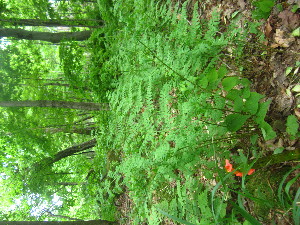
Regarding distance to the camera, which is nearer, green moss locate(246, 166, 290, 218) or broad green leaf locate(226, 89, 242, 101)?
broad green leaf locate(226, 89, 242, 101)

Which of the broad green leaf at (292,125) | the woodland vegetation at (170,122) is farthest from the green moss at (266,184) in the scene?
the broad green leaf at (292,125)

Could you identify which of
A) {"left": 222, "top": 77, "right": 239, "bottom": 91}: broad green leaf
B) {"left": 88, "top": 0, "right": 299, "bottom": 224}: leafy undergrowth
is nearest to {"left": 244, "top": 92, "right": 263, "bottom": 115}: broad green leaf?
{"left": 88, "top": 0, "right": 299, "bottom": 224}: leafy undergrowth

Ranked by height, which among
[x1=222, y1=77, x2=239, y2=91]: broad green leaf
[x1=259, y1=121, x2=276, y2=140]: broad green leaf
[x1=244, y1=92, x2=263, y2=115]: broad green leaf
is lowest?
[x1=259, y1=121, x2=276, y2=140]: broad green leaf

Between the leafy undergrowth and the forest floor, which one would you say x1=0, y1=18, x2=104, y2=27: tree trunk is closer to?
the leafy undergrowth

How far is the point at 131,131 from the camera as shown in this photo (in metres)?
2.48

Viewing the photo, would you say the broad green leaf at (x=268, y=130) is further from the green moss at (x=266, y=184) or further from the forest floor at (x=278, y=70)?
the green moss at (x=266, y=184)

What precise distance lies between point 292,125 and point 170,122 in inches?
37.4

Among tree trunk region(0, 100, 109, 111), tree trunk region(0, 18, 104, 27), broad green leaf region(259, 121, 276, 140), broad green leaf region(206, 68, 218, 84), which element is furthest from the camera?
tree trunk region(0, 18, 104, 27)

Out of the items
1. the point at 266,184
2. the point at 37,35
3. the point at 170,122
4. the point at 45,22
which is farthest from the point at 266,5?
the point at 45,22

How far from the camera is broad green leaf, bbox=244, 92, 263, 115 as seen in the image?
152cm

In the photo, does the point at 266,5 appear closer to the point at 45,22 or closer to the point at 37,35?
the point at 37,35

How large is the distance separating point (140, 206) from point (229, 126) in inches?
82.8

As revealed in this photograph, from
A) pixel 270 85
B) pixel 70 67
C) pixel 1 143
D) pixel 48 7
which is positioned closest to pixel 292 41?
pixel 270 85

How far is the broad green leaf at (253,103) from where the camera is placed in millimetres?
1523
